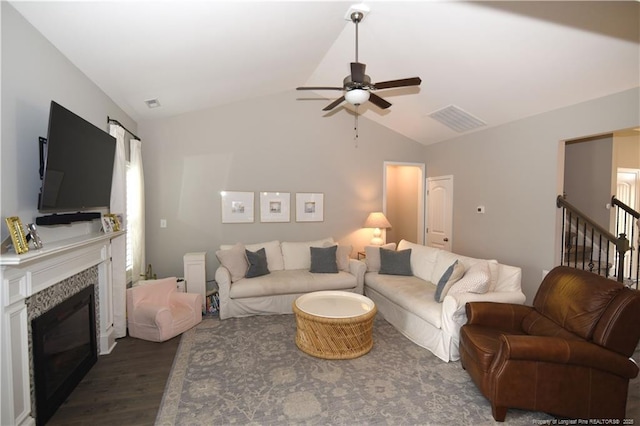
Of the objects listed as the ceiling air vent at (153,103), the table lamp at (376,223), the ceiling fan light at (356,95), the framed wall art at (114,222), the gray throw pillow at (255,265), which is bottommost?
the gray throw pillow at (255,265)

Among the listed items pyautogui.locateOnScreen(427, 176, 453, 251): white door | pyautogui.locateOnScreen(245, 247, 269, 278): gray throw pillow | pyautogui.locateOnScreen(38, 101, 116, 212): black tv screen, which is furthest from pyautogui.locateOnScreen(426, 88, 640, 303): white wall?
pyautogui.locateOnScreen(38, 101, 116, 212): black tv screen

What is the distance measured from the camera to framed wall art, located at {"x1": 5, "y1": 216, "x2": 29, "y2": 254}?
5.76 ft

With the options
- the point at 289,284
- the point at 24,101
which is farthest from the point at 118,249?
the point at 289,284

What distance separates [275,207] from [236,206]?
654 millimetres

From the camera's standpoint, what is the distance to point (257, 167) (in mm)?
5156

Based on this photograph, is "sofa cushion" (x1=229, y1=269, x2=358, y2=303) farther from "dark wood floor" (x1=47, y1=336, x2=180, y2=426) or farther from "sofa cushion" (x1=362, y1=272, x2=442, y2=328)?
"dark wood floor" (x1=47, y1=336, x2=180, y2=426)

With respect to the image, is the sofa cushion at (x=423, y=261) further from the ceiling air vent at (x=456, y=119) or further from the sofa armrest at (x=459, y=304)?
the ceiling air vent at (x=456, y=119)

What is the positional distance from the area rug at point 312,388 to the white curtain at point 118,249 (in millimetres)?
832

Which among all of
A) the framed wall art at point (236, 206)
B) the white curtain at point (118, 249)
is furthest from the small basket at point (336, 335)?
the framed wall art at point (236, 206)

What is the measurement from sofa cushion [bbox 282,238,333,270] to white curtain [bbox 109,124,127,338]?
2227 mm

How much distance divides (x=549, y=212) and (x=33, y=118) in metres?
5.16

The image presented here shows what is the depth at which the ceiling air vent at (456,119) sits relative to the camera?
448 centimetres

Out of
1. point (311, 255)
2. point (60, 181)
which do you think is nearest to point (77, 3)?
point (60, 181)

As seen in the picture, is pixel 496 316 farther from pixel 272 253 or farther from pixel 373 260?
pixel 272 253
